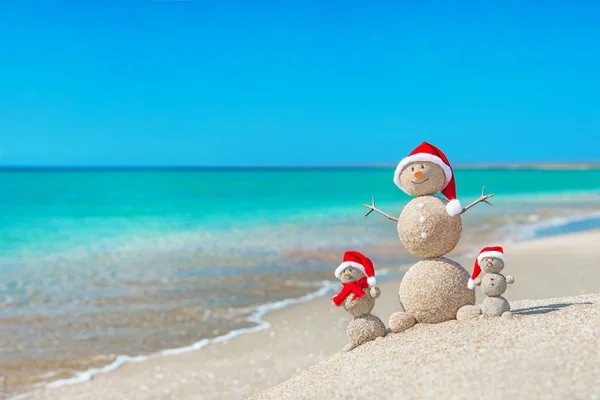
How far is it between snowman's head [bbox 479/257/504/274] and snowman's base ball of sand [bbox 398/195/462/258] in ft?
1.12

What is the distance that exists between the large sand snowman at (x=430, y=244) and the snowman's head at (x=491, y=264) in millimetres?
232

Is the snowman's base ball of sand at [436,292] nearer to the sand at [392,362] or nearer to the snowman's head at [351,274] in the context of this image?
the sand at [392,362]

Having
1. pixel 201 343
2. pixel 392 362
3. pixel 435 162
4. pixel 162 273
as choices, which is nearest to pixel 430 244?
pixel 435 162

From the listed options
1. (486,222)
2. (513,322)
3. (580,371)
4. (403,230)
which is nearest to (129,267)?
(403,230)

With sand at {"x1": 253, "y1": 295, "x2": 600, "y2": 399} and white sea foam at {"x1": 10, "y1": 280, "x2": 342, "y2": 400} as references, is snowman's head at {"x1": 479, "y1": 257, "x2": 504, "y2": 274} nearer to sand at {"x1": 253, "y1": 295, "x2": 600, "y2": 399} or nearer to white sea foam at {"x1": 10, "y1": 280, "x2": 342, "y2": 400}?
sand at {"x1": 253, "y1": 295, "x2": 600, "y2": 399}

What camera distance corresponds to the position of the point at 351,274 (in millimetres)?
5355

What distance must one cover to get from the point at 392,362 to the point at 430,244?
136cm

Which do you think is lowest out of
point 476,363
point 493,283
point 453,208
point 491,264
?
point 476,363

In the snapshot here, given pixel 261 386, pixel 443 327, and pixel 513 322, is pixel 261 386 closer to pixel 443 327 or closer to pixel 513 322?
pixel 443 327

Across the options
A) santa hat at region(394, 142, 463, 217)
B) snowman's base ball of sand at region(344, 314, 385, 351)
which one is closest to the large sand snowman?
santa hat at region(394, 142, 463, 217)

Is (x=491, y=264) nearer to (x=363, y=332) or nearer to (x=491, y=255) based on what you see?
(x=491, y=255)

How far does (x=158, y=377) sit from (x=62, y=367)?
137cm

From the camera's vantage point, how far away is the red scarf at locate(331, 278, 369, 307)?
17.5ft

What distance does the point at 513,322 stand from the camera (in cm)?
483
